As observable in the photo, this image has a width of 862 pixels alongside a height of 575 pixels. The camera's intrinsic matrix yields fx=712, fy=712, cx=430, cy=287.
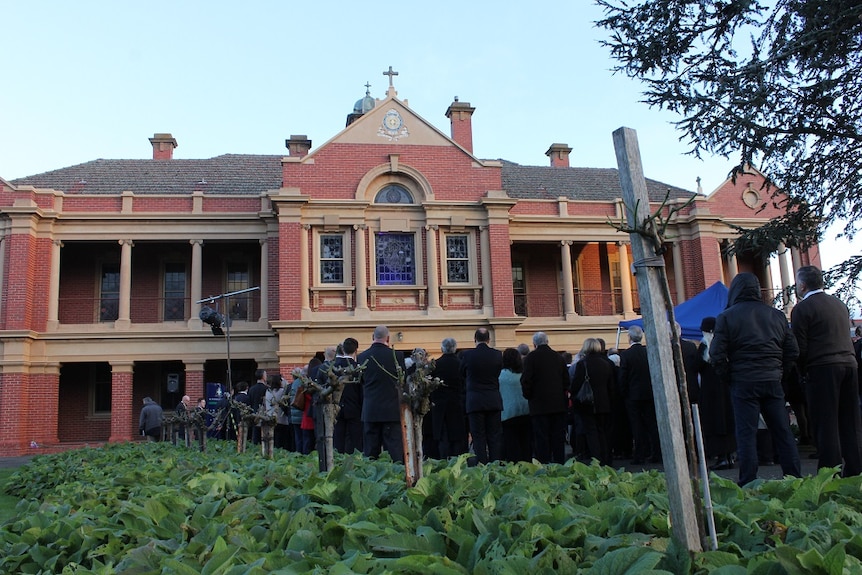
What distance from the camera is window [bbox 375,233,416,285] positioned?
928 inches

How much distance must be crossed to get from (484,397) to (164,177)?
22427 mm

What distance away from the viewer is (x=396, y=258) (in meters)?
23.7

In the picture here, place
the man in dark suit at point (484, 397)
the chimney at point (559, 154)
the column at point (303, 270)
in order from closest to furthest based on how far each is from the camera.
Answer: the man in dark suit at point (484, 397), the column at point (303, 270), the chimney at point (559, 154)

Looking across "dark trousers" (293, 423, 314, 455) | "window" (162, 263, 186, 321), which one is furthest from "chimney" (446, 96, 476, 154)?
"dark trousers" (293, 423, 314, 455)

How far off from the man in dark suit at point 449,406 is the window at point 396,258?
44.4ft

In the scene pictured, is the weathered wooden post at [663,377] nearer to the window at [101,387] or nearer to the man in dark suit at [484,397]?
the man in dark suit at [484,397]

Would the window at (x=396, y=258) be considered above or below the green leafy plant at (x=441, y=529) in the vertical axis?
above

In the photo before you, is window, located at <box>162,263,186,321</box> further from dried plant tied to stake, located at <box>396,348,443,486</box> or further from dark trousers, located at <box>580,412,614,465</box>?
dried plant tied to stake, located at <box>396,348,443,486</box>

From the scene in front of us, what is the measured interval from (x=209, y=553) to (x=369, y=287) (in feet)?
66.7

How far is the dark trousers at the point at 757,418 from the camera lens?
605 cm

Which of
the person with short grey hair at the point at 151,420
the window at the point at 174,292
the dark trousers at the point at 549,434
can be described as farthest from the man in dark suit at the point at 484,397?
the window at the point at 174,292

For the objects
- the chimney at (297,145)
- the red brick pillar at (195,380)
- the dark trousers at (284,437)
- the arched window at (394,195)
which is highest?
the chimney at (297,145)

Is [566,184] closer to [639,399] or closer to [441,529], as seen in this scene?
[639,399]

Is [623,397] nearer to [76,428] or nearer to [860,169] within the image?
[860,169]
